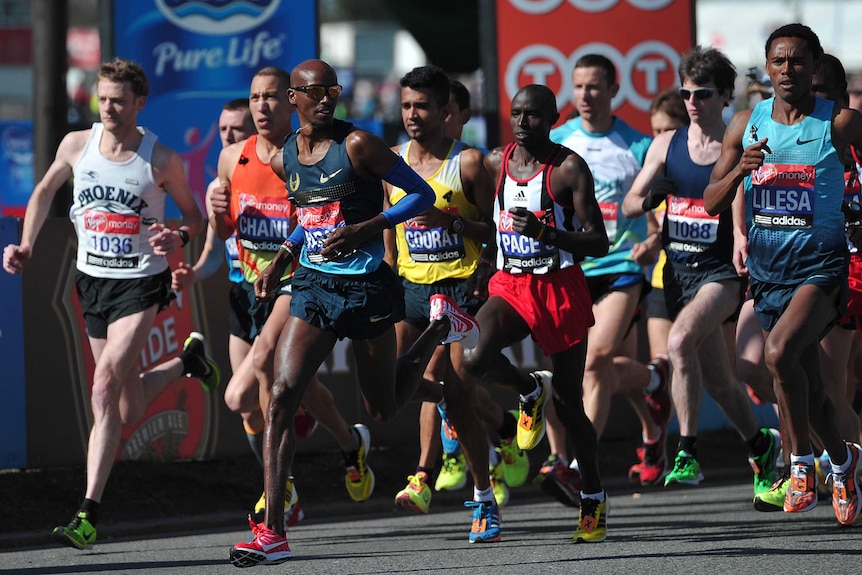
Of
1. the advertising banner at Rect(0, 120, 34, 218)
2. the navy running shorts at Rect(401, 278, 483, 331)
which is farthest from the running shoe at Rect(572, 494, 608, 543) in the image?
the advertising banner at Rect(0, 120, 34, 218)

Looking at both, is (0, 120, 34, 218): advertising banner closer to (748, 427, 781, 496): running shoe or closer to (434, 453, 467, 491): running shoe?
(434, 453, 467, 491): running shoe

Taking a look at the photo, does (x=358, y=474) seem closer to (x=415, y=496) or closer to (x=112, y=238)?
(x=415, y=496)

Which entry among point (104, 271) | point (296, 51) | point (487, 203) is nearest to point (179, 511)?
point (104, 271)

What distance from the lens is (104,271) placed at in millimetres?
8844

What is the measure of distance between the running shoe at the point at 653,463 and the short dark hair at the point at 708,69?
2382 mm

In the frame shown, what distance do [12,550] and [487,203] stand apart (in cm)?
322

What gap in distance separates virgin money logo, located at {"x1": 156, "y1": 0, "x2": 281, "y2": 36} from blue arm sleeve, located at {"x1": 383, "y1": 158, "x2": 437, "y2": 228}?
6816 millimetres

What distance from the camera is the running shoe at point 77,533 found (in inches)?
316

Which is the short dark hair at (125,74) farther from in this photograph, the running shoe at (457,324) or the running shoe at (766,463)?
the running shoe at (766,463)

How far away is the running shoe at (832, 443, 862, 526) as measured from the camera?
7957mm

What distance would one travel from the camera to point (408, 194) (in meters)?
7.64

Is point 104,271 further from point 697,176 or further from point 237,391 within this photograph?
point 697,176

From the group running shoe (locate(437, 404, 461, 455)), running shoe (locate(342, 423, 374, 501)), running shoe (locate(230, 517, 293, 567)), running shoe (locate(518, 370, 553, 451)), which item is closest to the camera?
running shoe (locate(230, 517, 293, 567))

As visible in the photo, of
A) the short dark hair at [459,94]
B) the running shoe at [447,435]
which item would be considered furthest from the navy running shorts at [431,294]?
the short dark hair at [459,94]
